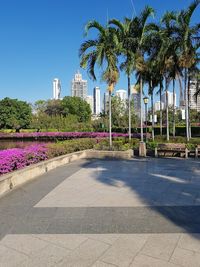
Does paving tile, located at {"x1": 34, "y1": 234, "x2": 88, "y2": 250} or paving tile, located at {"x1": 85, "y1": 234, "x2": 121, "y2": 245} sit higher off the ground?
paving tile, located at {"x1": 85, "y1": 234, "x2": 121, "y2": 245}

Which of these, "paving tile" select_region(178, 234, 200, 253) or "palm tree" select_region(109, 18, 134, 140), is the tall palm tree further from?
"paving tile" select_region(178, 234, 200, 253)

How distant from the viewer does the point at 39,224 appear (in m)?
4.83

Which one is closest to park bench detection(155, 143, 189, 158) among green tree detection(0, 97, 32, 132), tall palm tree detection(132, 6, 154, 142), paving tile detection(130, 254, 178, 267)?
tall palm tree detection(132, 6, 154, 142)

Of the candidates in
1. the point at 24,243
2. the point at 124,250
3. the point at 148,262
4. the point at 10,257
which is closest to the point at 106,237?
the point at 124,250

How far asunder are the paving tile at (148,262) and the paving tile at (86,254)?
1.60ft

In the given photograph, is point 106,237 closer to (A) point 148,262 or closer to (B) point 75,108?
(A) point 148,262

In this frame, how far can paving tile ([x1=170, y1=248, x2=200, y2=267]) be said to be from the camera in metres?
3.43

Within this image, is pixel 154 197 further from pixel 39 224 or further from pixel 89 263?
pixel 89 263

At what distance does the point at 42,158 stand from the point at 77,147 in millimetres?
4475

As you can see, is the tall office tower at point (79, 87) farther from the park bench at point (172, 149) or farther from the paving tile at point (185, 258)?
the paving tile at point (185, 258)

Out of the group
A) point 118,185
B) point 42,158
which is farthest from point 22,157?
point 118,185

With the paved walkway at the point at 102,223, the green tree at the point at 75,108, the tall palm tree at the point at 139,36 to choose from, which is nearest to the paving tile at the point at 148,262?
the paved walkway at the point at 102,223

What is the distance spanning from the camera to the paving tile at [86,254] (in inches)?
138

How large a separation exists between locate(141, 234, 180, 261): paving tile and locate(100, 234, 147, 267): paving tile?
0.10 metres
